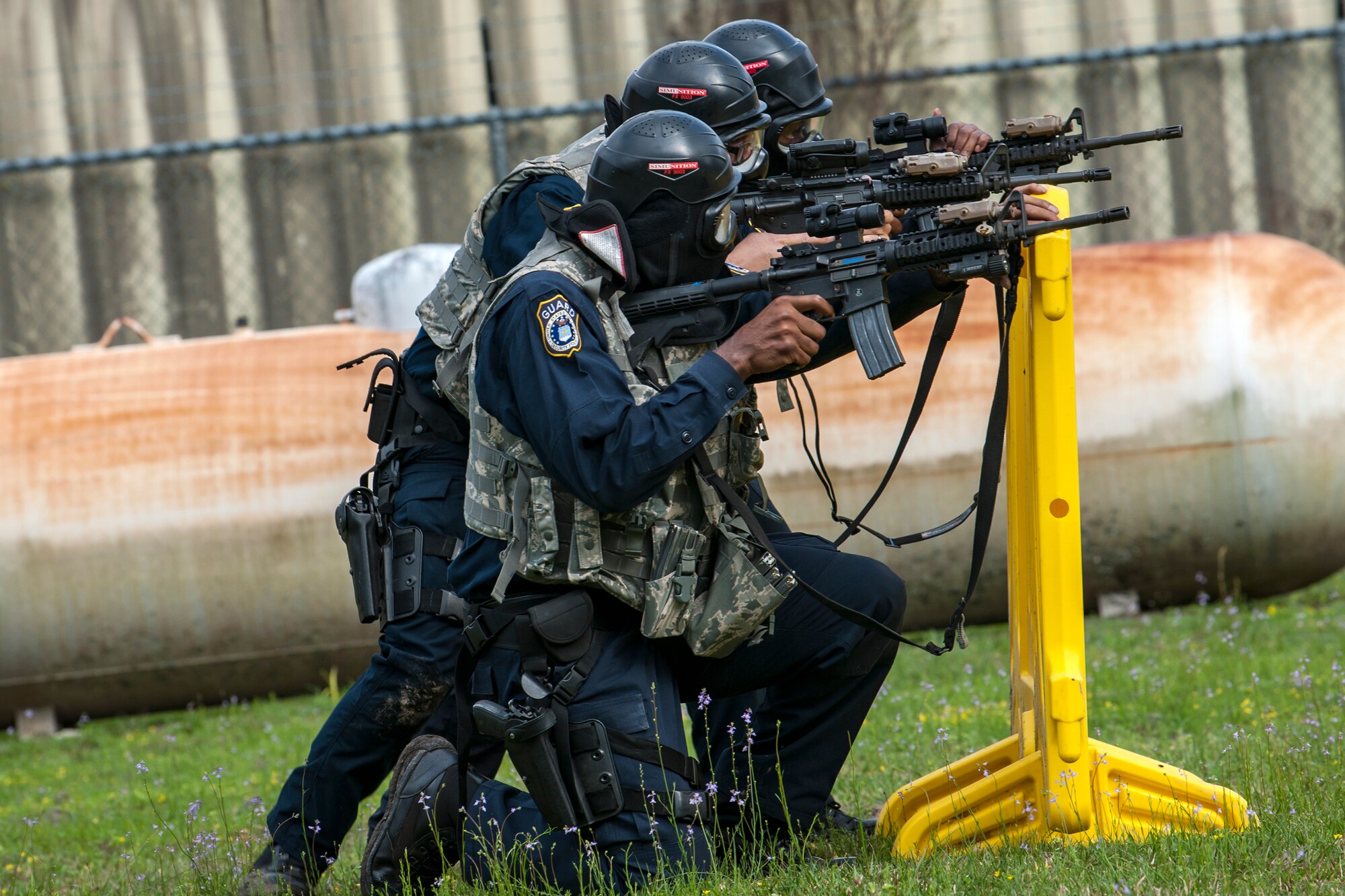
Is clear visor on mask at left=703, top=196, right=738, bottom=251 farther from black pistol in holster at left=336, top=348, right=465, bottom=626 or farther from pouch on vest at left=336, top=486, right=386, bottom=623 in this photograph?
pouch on vest at left=336, top=486, right=386, bottom=623

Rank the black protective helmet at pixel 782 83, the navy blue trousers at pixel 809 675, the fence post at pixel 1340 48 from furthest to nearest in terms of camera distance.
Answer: the fence post at pixel 1340 48 < the black protective helmet at pixel 782 83 < the navy blue trousers at pixel 809 675

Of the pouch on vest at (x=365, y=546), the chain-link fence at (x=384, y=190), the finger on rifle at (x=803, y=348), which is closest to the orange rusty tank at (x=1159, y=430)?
the pouch on vest at (x=365, y=546)

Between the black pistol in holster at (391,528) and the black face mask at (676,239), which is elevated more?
the black face mask at (676,239)

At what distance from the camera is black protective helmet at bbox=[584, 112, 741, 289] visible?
3.36 m

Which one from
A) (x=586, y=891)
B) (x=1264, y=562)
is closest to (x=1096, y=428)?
(x=1264, y=562)

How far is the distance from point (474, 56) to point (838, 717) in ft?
26.7

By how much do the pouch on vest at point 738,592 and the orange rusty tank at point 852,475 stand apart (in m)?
3.44

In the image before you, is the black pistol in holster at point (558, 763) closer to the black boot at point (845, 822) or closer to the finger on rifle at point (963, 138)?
the black boot at point (845, 822)

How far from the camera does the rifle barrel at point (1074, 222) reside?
10.6 ft

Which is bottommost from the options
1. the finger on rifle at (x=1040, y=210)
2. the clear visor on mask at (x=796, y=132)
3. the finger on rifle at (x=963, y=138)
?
the finger on rifle at (x=1040, y=210)

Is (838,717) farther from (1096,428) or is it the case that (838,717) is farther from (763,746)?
(1096,428)

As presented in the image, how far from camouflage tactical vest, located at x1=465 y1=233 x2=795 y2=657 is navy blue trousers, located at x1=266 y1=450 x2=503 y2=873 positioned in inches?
26.4

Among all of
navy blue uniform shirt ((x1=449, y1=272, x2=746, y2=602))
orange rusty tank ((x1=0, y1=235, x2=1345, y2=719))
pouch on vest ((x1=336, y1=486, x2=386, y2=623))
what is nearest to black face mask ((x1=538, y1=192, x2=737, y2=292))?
navy blue uniform shirt ((x1=449, y1=272, x2=746, y2=602))

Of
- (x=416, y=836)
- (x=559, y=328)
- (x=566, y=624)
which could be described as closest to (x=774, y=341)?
(x=559, y=328)
